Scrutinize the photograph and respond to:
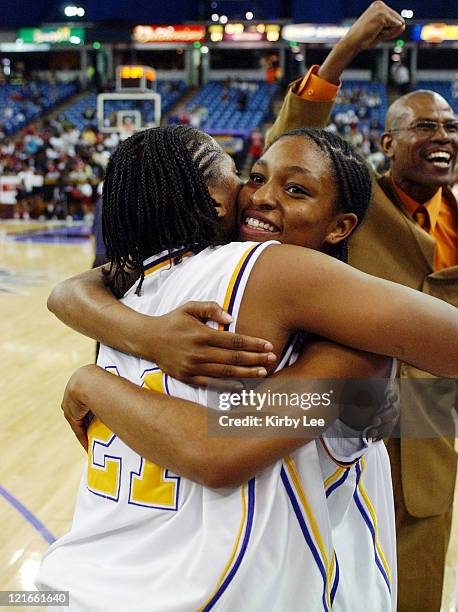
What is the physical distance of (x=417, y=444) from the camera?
194 cm

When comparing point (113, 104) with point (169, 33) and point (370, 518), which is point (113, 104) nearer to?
point (169, 33)

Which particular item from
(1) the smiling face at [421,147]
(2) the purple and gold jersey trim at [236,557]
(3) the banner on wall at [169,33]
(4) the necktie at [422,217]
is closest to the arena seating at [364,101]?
(3) the banner on wall at [169,33]

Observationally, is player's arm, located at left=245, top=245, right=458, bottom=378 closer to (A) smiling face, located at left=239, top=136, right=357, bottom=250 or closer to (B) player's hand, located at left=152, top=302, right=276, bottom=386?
(B) player's hand, located at left=152, top=302, right=276, bottom=386

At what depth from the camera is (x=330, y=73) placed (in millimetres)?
1934

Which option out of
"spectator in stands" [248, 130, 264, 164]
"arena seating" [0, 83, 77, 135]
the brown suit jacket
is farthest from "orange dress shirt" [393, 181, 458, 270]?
"arena seating" [0, 83, 77, 135]

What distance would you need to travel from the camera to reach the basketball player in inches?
38.9

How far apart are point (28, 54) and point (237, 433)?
2886cm

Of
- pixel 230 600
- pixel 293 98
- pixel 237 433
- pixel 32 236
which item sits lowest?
pixel 32 236

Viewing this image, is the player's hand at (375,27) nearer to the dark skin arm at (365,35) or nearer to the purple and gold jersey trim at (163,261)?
the dark skin arm at (365,35)

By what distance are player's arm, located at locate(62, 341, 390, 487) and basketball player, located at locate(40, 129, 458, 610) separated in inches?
1.0

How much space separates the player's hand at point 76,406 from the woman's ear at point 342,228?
1.48ft

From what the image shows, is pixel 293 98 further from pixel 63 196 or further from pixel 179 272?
pixel 63 196

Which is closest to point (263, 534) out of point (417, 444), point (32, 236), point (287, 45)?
point (417, 444)

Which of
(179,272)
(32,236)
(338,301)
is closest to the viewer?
(338,301)
